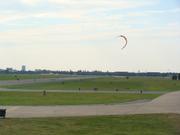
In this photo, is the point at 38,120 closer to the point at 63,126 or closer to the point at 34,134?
the point at 63,126

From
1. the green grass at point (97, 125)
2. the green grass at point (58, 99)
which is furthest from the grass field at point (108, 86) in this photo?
the green grass at point (97, 125)

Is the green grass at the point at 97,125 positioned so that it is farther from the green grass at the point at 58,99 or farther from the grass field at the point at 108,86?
the grass field at the point at 108,86

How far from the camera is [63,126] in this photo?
1013 inches

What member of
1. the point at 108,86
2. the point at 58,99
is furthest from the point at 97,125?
the point at 108,86

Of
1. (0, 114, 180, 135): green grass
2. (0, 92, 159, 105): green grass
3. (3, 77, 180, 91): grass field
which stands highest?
(3, 77, 180, 91): grass field

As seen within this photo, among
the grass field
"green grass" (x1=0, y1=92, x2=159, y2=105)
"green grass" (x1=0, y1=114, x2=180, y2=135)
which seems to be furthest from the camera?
the grass field

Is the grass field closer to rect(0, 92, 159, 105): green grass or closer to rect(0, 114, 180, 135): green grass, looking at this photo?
rect(0, 92, 159, 105): green grass

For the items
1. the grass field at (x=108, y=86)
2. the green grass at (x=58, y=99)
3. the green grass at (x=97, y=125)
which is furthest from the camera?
the grass field at (x=108, y=86)

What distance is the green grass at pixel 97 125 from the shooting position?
77.9ft

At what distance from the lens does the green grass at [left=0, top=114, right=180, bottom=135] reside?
23.8 m

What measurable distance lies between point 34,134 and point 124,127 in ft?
16.6

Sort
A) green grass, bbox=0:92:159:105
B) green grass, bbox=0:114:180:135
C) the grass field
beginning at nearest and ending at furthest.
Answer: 1. green grass, bbox=0:114:180:135
2. green grass, bbox=0:92:159:105
3. the grass field

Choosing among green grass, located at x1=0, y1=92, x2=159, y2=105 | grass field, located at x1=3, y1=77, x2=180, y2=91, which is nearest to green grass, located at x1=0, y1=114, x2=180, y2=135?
green grass, located at x1=0, y1=92, x2=159, y2=105

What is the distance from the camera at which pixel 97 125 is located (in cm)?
2639
